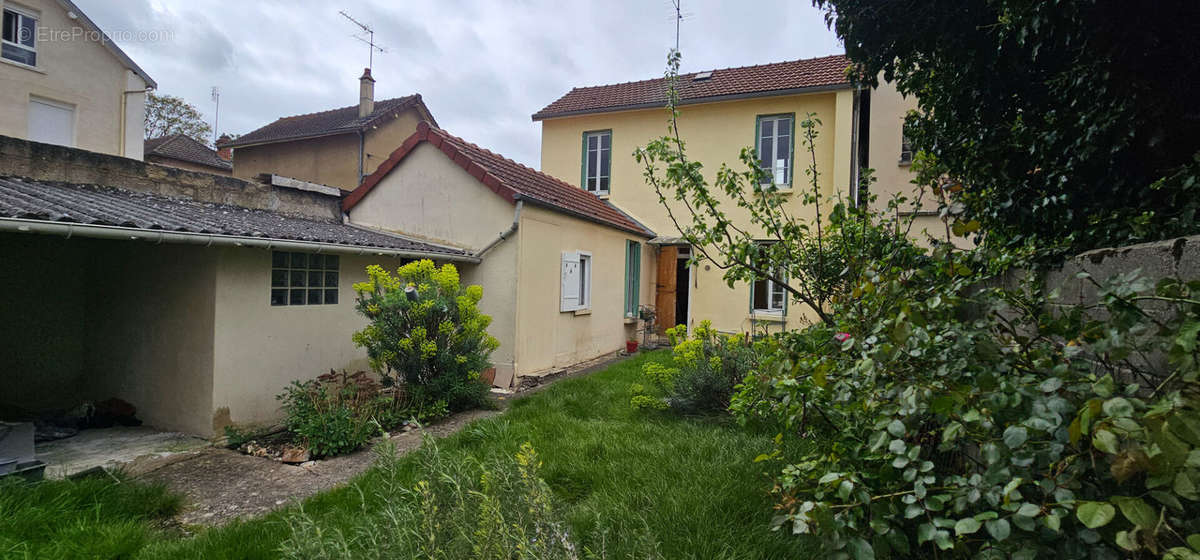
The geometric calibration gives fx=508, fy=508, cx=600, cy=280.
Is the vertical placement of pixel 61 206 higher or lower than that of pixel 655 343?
higher

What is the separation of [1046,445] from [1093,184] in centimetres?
183

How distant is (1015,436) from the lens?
1301mm

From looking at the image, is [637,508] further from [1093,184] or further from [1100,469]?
[1093,184]

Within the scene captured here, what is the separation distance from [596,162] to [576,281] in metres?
5.20

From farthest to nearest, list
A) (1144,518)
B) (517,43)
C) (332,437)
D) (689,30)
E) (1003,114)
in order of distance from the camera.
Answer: (517,43) → (689,30) → (332,437) → (1003,114) → (1144,518)

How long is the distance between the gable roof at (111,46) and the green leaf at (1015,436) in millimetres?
21076

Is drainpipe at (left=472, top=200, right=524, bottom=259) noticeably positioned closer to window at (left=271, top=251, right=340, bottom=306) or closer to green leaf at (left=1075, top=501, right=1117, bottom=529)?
window at (left=271, top=251, right=340, bottom=306)

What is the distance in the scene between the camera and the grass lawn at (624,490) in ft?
8.70

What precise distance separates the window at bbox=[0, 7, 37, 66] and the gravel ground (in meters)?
15.2

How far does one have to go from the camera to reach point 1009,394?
1.40 meters

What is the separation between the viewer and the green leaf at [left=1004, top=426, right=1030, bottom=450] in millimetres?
1283

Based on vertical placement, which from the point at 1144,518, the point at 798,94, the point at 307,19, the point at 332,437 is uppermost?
the point at 307,19

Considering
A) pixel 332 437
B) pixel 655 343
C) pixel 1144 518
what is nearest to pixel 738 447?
pixel 1144 518

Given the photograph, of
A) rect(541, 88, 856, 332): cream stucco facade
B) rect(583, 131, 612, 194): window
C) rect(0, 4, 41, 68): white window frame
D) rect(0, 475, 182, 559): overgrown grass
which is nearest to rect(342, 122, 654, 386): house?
rect(541, 88, 856, 332): cream stucco facade
